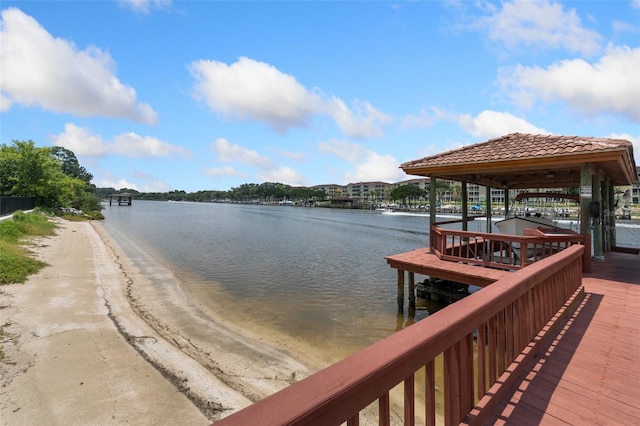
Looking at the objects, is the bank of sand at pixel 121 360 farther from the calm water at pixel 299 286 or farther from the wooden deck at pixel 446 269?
the wooden deck at pixel 446 269

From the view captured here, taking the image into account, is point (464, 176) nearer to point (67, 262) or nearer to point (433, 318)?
point (433, 318)

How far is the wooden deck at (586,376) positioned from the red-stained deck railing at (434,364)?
0.52 feet

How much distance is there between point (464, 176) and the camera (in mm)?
10875

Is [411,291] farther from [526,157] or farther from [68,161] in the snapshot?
[68,161]

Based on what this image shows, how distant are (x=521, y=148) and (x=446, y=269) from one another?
3782 millimetres

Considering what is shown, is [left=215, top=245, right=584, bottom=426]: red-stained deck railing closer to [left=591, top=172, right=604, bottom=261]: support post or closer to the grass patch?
[left=591, top=172, right=604, bottom=261]: support post

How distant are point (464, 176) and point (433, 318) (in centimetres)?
986

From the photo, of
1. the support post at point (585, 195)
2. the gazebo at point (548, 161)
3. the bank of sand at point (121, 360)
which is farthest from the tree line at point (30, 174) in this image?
the support post at point (585, 195)

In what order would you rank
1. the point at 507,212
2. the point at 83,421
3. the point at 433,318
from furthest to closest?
1. the point at 507,212
2. the point at 83,421
3. the point at 433,318

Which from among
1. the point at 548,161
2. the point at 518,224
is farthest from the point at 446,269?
the point at 518,224

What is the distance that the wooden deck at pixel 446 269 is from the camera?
7.22 meters

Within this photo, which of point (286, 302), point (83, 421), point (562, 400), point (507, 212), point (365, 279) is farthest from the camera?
point (365, 279)

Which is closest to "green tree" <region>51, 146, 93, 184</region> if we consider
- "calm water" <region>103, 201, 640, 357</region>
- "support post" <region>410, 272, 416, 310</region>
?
"calm water" <region>103, 201, 640, 357</region>

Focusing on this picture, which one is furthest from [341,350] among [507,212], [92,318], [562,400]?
[507,212]
